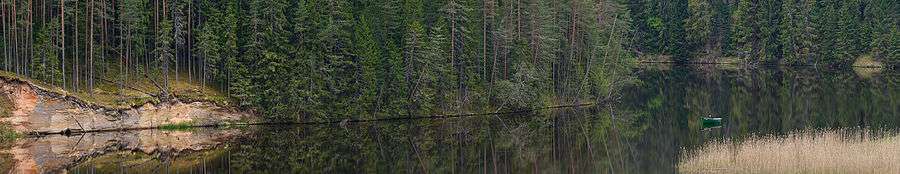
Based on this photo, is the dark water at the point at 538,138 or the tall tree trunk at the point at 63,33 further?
the tall tree trunk at the point at 63,33

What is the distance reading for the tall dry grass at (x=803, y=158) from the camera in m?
35.0

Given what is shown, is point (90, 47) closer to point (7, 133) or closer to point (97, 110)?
point (97, 110)

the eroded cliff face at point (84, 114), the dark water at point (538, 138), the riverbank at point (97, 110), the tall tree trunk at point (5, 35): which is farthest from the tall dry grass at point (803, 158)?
the tall tree trunk at point (5, 35)

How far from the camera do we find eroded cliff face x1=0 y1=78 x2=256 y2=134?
54966mm

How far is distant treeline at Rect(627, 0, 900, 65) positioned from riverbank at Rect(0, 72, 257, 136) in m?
93.2

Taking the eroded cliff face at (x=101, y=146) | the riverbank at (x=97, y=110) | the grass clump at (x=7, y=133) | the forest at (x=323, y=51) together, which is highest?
the forest at (x=323, y=51)

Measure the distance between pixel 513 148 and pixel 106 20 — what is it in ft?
97.6

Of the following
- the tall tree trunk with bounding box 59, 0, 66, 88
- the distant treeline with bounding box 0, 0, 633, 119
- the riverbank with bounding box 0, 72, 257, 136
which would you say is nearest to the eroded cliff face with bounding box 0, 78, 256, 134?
the riverbank with bounding box 0, 72, 257, 136

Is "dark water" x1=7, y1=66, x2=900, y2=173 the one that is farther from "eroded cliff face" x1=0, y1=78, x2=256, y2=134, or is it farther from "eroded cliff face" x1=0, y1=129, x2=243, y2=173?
"eroded cliff face" x1=0, y1=78, x2=256, y2=134

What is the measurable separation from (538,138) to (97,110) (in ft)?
90.0

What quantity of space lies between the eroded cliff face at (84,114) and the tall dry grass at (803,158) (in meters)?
34.0

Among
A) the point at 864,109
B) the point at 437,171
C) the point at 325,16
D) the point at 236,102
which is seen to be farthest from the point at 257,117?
the point at 864,109

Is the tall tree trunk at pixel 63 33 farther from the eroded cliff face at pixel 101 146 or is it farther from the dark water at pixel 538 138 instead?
the dark water at pixel 538 138

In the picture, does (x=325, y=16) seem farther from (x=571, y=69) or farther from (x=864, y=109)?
(x=864, y=109)
